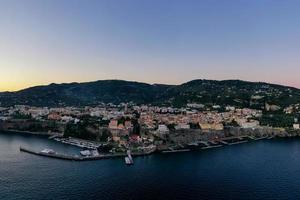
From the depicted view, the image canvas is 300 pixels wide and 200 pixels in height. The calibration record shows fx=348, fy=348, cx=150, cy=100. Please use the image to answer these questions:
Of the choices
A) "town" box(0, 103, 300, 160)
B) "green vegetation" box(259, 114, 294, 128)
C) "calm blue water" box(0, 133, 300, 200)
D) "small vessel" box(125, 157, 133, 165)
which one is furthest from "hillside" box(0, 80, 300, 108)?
"small vessel" box(125, 157, 133, 165)

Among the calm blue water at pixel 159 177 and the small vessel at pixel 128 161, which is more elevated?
the small vessel at pixel 128 161

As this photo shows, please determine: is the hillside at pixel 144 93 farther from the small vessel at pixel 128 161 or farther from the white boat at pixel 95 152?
the small vessel at pixel 128 161

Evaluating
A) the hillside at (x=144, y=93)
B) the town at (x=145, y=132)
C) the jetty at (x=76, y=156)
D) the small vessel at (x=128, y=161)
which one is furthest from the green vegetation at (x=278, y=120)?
the small vessel at (x=128, y=161)

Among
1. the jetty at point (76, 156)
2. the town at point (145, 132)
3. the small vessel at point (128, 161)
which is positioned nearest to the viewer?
the small vessel at point (128, 161)

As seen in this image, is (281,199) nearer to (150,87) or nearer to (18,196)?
(18,196)

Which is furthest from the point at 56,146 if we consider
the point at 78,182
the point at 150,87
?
the point at 150,87

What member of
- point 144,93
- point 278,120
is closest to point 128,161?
point 278,120
